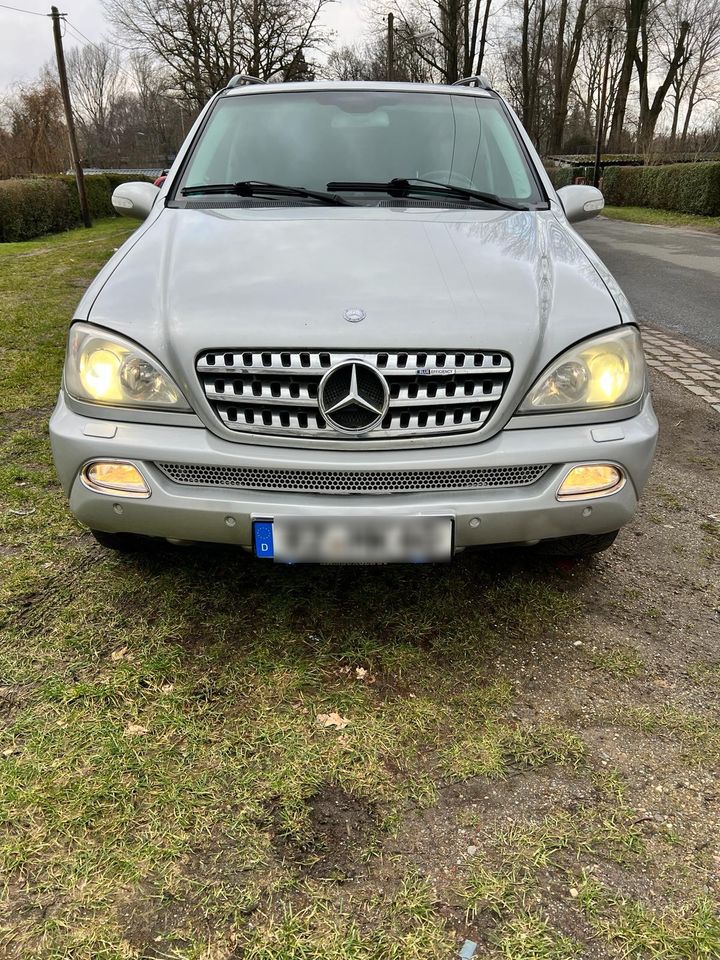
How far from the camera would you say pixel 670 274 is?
34.1ft

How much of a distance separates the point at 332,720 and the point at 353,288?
4.24ft

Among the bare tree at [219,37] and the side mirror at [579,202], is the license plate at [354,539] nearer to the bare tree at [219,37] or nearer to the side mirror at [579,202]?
the side mirror at [579,202]

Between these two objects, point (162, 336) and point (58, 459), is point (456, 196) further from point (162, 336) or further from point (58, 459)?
point (58, 459)

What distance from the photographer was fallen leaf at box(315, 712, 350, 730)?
6.87 ft

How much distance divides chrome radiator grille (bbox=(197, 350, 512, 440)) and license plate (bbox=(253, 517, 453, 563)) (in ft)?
0.84

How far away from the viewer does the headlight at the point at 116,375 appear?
7.13 feet

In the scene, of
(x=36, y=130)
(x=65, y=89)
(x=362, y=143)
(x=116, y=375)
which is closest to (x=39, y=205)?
(x=65, y=89)

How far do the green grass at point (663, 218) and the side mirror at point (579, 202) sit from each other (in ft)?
53.6

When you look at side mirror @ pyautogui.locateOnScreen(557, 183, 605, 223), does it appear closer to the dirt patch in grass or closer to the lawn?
the lawn

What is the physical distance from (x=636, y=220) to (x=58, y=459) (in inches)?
868

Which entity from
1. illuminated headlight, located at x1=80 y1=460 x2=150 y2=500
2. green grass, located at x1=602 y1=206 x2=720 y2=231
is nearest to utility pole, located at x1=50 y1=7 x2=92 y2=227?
green grass, located at x1=602 y1=206 x2=720 y2=231

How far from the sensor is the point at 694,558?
3.03 metres

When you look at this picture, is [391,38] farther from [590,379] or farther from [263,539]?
[263,539]

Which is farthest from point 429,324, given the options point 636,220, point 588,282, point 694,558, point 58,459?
point 636,220
